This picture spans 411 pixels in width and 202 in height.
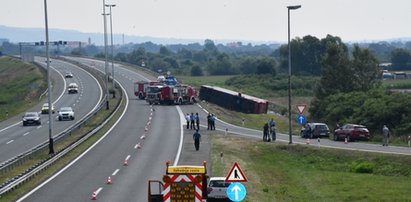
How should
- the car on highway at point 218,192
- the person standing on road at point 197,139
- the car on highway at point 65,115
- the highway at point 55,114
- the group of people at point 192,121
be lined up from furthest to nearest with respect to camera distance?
the car on highway at point 65,115, the group of people at point 192,121, the highway at point 55,114, the person standing on road at point 197,139, the car on highway at point 218,192

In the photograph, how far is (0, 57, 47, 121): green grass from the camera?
104 m

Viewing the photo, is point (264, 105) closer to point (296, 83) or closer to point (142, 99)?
point (142, 99)

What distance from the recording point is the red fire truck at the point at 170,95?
9381 centimetres

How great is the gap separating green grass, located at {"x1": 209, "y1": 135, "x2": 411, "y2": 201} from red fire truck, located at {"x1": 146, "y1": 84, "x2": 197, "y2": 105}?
36158 millimetres

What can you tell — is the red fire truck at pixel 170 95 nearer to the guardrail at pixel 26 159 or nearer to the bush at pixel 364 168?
the guardrail at pixel 26 159

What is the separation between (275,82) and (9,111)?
6257 centimetres

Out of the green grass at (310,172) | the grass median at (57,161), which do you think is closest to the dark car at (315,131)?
the green grass at (310,172)

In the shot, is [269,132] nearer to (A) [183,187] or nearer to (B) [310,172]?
(B) [310,172]

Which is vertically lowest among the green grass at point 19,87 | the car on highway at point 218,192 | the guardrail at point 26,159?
the green grass at point 19,87

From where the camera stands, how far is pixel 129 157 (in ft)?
161

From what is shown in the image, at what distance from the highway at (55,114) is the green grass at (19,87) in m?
2.40

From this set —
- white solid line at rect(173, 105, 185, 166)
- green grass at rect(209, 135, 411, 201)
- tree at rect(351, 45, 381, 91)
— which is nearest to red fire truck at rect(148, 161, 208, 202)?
green grass at rect(209, 135, 411, 201)

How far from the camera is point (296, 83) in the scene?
146 metres

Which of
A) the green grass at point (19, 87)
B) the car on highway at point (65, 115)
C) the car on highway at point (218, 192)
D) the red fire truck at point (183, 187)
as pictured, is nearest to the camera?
the red fire truck at point (183, 187)
